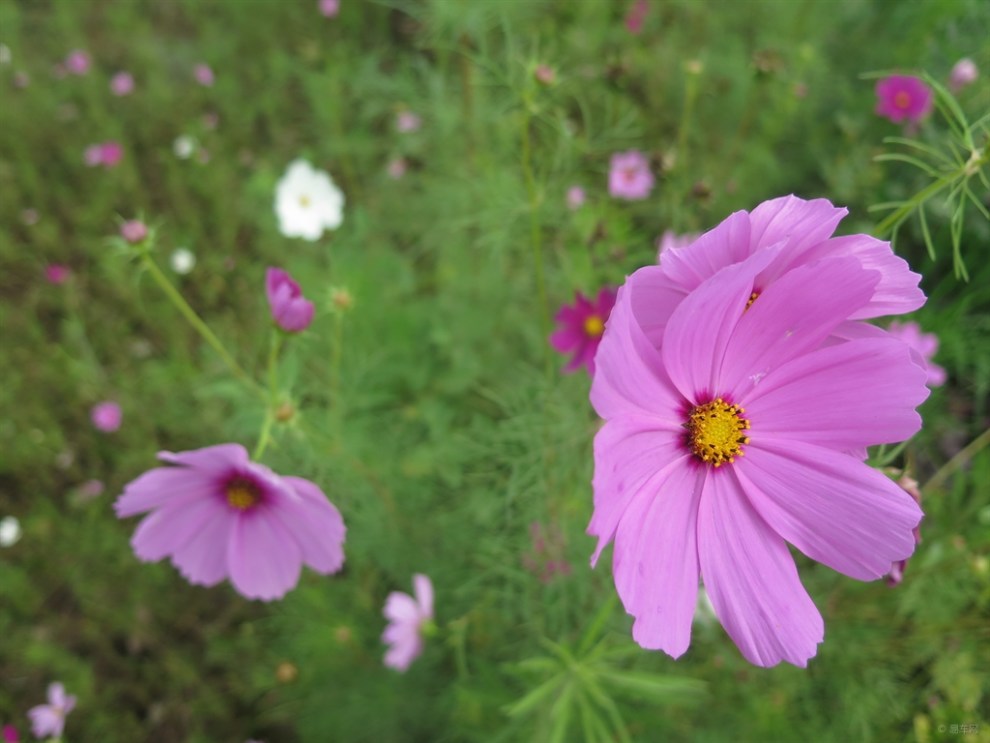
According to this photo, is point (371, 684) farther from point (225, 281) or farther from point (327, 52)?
point (327, 52)

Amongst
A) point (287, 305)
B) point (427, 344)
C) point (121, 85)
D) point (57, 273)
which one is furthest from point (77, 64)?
point (287, 305)

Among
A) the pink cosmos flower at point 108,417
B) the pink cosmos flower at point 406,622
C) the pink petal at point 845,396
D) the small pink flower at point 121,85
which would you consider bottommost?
the pink cosmos flower at point 108,417

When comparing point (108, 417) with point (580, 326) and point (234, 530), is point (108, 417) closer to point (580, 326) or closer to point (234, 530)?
point (234, 530)

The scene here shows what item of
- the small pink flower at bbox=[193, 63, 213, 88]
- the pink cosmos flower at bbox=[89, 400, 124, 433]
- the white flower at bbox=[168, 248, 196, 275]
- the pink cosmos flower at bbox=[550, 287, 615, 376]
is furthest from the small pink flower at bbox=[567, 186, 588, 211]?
the small pink flower at bbox=[193, 63, 213, 88]

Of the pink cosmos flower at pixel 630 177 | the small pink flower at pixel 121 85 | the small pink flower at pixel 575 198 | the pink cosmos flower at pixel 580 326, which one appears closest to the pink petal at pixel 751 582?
the pink cosmos flower at pixel 580 326

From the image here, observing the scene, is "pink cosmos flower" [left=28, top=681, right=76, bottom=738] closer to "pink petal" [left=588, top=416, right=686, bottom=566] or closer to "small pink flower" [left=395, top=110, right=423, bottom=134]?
"pink petal" [left=588, top=416, right=686, bottom=566]

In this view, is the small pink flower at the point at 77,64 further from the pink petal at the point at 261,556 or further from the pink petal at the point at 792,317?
the pink petal at the point at 792,317
